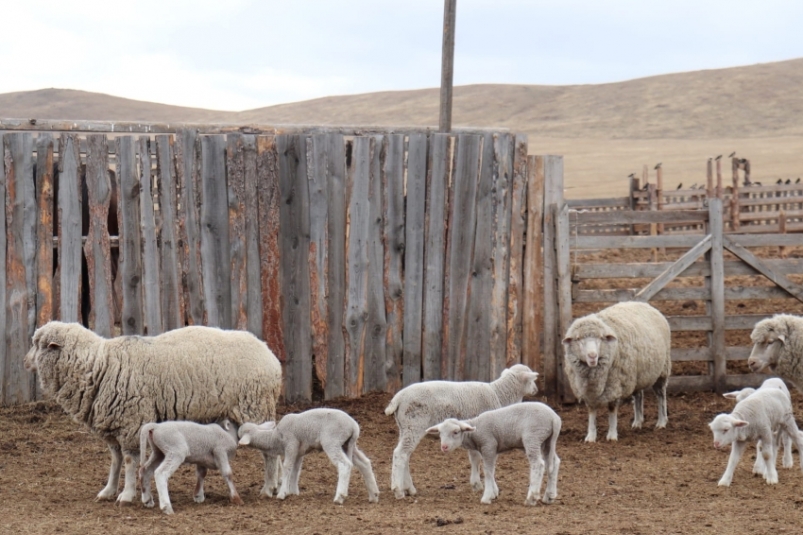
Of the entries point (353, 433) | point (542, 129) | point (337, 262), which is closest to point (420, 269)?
point (337, 262)

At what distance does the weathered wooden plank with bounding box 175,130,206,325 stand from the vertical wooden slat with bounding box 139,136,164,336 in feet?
0.81

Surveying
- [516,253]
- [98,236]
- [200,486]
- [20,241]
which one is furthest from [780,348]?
[20,241]

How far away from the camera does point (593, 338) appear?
9.63m

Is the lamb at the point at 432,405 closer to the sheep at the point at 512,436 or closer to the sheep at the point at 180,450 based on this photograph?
the sheep at the point at 512,436

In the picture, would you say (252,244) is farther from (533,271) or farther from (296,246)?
(533,271)

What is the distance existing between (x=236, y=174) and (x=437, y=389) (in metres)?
3.34

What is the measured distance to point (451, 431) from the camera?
6.94m

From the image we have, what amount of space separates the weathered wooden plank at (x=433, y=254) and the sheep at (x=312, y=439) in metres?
3.14

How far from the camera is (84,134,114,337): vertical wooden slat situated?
9.65 meters

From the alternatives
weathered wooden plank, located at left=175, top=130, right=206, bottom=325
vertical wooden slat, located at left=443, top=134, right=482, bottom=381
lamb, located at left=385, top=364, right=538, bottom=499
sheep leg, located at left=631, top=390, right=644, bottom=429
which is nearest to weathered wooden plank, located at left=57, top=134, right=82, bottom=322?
weathered wooden plank, located at left=175, top=130, right=206, bottom=325

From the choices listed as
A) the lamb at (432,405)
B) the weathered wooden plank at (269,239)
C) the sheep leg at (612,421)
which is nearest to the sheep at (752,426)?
the lamb at (432,405)

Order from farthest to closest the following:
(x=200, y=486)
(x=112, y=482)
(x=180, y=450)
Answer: (x=112, y=482) < (x=200, y=486) < (x=180, y=450)

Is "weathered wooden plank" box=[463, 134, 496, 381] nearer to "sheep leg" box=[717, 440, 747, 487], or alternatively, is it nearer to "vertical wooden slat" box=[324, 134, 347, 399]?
"vertical wooden slat" box=[324, 134, 347, 399]

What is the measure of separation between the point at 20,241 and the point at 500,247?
15.0 ft
